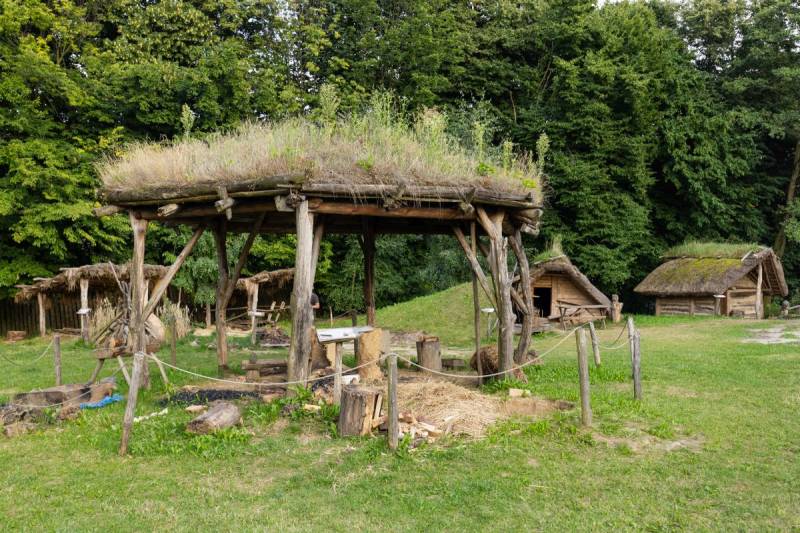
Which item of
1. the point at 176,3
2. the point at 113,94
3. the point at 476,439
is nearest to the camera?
the point at 476,439

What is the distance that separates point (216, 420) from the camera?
7371 millimetres

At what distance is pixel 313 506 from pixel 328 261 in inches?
883

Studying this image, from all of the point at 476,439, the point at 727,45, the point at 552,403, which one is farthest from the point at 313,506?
the point at 727,45

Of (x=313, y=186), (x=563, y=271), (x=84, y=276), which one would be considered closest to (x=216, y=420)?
(x=313, y=186)

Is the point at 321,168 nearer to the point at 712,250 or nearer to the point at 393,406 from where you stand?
the point at 393,406

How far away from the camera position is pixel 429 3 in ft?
97.9

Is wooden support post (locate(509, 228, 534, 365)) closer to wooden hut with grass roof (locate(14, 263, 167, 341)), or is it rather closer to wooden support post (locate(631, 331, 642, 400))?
wooden support post (locate(631, 331, 642, 400))

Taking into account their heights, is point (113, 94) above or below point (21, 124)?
above

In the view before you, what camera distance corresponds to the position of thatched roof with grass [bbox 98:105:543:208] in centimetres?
Answer: 866

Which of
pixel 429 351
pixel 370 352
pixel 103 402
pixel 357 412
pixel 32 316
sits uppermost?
pixel 32 316

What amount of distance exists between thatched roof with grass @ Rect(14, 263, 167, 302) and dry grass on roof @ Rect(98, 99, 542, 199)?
8.86 m

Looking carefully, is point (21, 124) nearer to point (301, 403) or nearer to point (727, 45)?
point (301, 403)

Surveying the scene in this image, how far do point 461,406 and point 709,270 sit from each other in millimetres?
19625

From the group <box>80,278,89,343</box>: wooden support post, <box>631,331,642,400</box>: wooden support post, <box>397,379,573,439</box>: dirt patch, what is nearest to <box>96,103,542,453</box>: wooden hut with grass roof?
<box>397,379,573,439</box>: dirt patch
